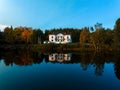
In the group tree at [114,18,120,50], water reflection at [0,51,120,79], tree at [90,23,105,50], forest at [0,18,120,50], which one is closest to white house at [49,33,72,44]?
forest at [0,18,120,50]

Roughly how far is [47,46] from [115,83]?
192ft

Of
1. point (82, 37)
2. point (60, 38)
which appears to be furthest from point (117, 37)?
point (60, 38)

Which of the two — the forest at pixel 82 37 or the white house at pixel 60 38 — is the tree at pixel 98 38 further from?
the white house at pixel 60 38

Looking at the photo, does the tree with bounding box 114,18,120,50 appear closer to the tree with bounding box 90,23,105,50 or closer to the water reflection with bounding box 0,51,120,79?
the tree with bounding box 90,23,105,50

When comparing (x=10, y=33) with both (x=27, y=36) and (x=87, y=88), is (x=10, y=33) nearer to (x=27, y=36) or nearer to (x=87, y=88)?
(x=27, y=36)

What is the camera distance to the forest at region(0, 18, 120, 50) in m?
75.1

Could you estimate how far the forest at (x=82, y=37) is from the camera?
7506 cm

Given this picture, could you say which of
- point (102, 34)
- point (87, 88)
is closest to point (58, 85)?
point (87, 88)

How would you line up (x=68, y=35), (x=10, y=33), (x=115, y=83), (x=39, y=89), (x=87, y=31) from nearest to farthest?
1. (x=39, y=89)
2. (x=115, y=83)
3. (x=87, y=31)
4. (x=10, y=33)
5. (x=68, y=35)

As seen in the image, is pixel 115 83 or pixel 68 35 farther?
pixel 68 35

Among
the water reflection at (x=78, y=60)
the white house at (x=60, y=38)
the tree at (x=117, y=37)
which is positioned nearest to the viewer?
the water reflection at (x=78, y=60)

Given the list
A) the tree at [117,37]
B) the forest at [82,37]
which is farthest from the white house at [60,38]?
the tree at [117,37]

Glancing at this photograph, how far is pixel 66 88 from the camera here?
60.6ft

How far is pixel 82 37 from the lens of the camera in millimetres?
88250
